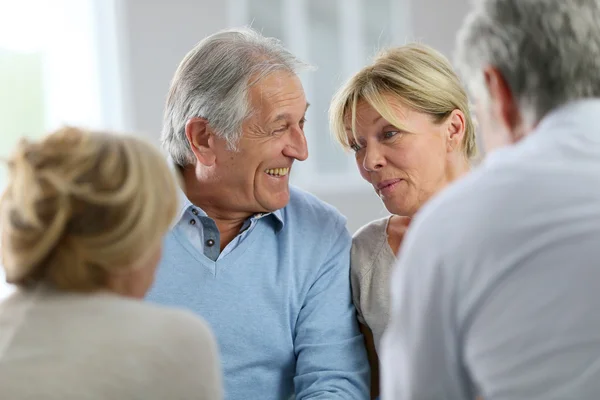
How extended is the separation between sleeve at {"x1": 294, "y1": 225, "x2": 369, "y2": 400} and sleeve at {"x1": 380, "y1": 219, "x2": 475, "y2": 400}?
82 cm

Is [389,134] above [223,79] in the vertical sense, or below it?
below

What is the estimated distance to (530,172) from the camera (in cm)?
127

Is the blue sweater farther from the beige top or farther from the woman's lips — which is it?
the woman's lips

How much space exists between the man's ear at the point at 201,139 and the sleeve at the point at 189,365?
1.12m

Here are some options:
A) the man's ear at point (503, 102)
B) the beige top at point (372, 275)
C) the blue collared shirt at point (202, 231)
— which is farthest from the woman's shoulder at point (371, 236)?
the man's ear at point (503, 102)

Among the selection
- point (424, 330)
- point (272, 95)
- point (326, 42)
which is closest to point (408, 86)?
point (272, 95)

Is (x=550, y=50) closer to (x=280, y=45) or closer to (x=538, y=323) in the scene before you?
(x=538, y=323)

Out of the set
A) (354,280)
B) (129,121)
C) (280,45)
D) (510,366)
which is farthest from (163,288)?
(129,121)

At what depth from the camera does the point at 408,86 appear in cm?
234

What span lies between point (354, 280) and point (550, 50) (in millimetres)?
1177

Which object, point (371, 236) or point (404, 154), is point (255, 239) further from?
point (404, 154)

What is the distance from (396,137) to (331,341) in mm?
565

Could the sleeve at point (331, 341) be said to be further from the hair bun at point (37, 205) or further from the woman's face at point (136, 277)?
the hair bun at point (37, 205)

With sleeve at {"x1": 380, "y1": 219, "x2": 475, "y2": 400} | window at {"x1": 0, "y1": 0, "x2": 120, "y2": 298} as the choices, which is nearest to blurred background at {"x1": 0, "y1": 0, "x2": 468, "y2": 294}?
window at {"x1": 0, "y1": 0, "x2": 120, "y2": 298}
